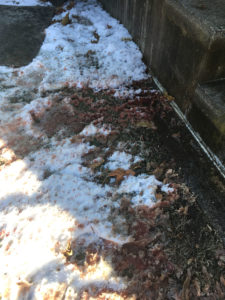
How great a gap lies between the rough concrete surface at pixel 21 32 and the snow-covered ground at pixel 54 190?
345 millimetres

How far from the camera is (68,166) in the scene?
285cm

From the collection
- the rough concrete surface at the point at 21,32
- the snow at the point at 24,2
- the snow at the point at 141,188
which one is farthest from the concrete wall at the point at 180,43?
the snow at the point at 24,2

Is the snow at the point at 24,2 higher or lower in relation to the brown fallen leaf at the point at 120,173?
higher

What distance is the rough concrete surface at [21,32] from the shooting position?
4527 mm

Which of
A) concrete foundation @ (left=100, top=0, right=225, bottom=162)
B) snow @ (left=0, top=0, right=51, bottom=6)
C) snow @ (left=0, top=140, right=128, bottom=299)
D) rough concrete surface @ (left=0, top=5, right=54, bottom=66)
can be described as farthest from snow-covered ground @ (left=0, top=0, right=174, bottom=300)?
snow @ (left=0, top=0, right=51, bottom=6)

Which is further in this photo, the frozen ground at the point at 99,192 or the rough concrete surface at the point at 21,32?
the rough concrete surface at the point at 21,32

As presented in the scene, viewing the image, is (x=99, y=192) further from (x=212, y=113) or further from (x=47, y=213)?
(x=212, y=113)

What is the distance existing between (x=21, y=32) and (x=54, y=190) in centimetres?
418

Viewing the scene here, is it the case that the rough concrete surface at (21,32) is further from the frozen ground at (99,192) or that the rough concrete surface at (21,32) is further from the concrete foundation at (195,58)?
the concrete foundation at (195,58)

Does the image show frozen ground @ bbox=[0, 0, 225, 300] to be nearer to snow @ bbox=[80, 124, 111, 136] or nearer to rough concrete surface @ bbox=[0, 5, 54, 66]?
snow @ bbox=[80, 124, 111, 136]

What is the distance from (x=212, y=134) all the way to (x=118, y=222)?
149 centimetres

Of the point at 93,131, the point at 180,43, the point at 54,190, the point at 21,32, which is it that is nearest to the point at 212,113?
the point at 180,43

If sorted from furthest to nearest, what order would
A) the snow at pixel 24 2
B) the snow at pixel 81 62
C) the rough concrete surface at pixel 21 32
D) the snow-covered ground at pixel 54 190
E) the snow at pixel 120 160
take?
the snow at pixel 24 2, the rough concrete surface at pixel 21 32, the snow at pixel 81 62, the snow at pixel 120 160, the snow-covered ground at pixel 54 190

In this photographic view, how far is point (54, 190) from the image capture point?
2609 mm
